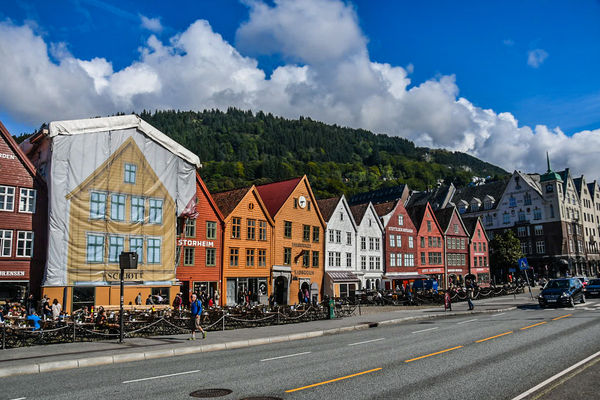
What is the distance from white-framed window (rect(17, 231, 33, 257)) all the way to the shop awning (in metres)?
28.1

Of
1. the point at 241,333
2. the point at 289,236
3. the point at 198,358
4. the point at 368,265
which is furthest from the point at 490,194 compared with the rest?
the point at 198,358

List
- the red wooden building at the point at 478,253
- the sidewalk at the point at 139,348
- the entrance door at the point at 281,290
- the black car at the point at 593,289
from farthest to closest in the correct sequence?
Answer: the red wooden building at the point at 478,253 → the entrance door at the point at 281,290 → the black car at the point at 593,289 → the sidewalk at the point at 139,348

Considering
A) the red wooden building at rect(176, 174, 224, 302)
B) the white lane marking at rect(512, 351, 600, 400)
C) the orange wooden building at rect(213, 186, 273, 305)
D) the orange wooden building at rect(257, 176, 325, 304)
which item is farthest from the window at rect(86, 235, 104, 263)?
the white lane marking at rect(512, 351, 600, 400)

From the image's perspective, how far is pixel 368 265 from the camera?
55.5 meters

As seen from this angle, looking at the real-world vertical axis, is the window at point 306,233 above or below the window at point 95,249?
above

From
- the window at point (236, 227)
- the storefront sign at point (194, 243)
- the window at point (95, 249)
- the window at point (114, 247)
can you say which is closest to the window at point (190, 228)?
the storefront sign at point (194, 243)

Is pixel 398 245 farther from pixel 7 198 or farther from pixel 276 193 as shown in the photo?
pixel 7 198

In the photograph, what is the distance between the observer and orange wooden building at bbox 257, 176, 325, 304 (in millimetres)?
45438

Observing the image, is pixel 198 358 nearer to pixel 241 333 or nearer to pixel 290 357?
pixel 290 357

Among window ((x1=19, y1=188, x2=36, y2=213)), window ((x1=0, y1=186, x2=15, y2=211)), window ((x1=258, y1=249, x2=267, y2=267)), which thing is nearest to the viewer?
window ((x1=0, y1=186, x2=15, y2=211))

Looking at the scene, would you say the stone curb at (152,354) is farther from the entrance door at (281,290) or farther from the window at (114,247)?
the entrance door at (281,290)

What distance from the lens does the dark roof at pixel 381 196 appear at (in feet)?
405

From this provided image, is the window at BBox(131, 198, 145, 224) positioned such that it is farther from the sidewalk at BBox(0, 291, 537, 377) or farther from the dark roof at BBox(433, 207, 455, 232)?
the dark roof at BBox(433, 207, 455, 232)

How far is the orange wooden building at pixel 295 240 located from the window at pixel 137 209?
13933 mm
